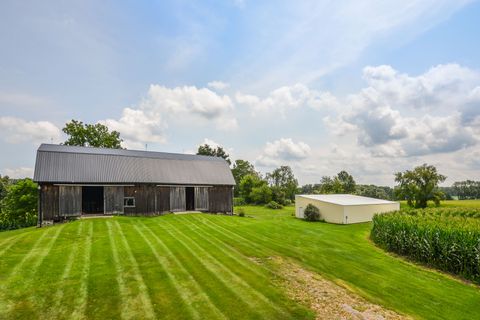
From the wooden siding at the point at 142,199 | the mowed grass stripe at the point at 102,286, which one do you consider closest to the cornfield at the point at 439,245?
the mowed grass stripe at the point at 102,286

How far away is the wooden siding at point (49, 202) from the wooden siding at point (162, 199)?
785 cm

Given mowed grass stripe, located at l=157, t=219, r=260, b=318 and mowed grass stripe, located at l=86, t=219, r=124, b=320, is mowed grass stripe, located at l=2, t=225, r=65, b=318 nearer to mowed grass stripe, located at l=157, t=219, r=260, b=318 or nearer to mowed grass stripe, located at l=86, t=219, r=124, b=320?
mowed grass stripe, located at l=86, t=219, r=124, b=320

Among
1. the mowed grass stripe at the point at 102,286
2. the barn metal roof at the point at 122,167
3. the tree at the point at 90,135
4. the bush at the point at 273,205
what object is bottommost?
the bush at the point at 273,205

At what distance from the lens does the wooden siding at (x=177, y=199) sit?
1079 inches

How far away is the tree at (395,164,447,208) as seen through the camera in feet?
135

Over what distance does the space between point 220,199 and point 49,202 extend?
50.0ft

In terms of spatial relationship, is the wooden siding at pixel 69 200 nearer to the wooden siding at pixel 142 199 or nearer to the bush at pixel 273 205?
the wooden siding at pixel 142 199

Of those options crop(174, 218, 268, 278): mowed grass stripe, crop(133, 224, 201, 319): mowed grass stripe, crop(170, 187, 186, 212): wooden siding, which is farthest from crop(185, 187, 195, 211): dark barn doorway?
crop(133, 224, 201, 319): mowed grass stripe

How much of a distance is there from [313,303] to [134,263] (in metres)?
6.82

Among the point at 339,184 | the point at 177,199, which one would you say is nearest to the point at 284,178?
the point at 339,184

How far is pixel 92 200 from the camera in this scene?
28.1m

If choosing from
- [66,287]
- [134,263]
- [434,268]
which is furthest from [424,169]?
Answer: [66,287]

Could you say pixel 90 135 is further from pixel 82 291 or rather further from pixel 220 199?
pixel 82 291

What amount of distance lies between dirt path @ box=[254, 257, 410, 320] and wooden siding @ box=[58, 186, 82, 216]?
1877 cm
